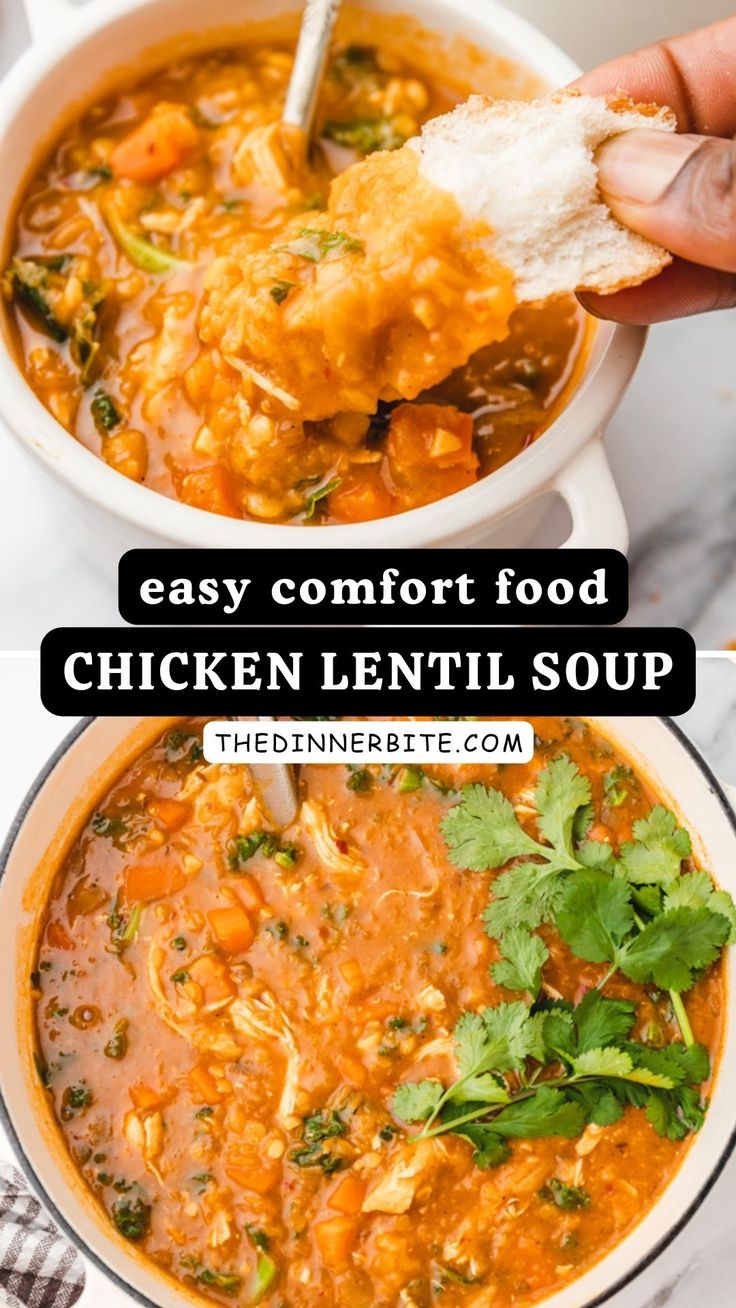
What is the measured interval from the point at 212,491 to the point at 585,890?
0.85 metres

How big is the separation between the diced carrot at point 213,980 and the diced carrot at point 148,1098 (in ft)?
0.52

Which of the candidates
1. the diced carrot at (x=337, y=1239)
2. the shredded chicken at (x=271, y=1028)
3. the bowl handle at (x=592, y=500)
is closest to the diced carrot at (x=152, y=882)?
the shredded chicken at (x=271, y=1028)

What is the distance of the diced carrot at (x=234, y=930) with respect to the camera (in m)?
2.44

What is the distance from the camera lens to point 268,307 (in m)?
2.25

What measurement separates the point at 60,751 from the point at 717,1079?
3.77 feet

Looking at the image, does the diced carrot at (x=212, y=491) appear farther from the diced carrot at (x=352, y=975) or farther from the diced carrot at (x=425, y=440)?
the diced carrot at (x=352, y=975)

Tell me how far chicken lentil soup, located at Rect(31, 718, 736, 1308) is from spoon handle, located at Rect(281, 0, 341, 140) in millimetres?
1108

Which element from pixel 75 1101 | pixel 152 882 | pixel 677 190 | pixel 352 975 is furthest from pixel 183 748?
pixel 677 190

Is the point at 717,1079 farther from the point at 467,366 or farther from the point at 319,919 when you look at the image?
the point at 467,366

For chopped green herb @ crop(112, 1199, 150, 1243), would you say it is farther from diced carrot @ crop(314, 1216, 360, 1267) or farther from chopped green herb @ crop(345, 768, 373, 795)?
chopped green herb @ crop(345, 768, 373, 795)

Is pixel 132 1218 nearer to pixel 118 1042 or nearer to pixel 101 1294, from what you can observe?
pixel 101 1294

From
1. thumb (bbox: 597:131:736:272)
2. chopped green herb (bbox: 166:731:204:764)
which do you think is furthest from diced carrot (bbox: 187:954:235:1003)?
thumb (bbox: 597:131:736:272)

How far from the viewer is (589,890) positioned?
7.95 ft

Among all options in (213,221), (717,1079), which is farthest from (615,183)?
(717,1079)
